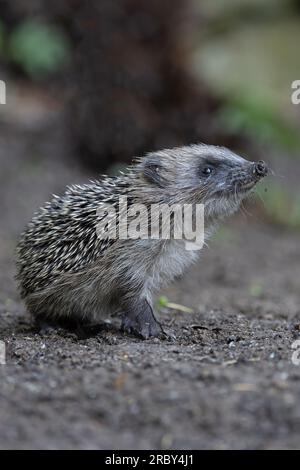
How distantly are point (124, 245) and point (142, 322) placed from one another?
0.82 metres

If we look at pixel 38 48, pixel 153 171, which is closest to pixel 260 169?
pixel 153 171

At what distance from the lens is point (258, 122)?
18297 millimetres

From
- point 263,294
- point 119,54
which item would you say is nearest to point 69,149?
point 119,54

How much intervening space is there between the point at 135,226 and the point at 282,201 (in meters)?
9.96

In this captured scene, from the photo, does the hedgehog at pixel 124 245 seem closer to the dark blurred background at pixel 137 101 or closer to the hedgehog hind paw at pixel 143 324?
the hedgehog hind paw at pixel 143 324

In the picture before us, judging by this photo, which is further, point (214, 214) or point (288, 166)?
point (288, 166)

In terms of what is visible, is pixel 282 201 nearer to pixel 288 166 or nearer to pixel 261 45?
pixel 288 166

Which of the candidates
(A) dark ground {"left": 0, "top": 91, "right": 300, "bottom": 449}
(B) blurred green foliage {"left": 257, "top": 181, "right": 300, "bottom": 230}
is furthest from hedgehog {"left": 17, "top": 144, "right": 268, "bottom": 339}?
(B) blurred green foliage {"left": 257, "top": 181, "right": 300, "bottom": 230}

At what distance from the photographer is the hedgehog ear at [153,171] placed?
8.81m

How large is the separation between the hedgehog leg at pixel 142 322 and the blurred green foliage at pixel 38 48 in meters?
14.0

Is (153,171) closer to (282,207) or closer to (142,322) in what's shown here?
(142,322)

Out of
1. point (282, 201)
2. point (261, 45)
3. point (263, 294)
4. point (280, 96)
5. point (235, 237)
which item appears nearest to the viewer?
point (263, 294)

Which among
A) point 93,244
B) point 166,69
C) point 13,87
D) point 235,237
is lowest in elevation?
point 93,244

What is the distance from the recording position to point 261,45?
2847cm
